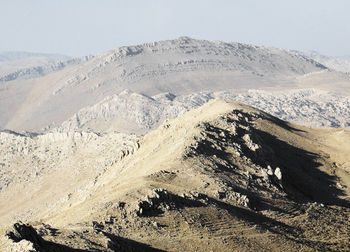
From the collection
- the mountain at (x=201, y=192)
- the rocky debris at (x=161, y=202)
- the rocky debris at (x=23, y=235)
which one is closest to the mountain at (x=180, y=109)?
the mountain at (x=201, y=192)

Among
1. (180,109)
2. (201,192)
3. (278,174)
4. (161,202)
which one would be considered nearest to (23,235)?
(161,202)

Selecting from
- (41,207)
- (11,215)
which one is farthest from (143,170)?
(11,215)

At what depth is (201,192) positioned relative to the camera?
38.3m

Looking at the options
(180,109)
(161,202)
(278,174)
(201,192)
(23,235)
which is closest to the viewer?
(23,235)

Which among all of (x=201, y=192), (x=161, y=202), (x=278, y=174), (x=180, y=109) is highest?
(x=161, y=202)

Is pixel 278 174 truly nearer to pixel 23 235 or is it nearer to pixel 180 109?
pixel 23 235

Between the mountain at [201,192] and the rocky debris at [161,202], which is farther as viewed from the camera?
the rocky debris at [161,202]

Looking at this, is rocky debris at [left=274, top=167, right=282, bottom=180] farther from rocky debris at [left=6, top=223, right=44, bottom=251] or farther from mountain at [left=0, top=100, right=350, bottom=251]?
rocky debris at [left=6, top=223, right=44, bottom=251]

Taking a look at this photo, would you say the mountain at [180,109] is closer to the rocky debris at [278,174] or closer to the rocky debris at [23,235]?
the rocky debris at [278,174]

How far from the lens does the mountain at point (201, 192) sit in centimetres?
3047

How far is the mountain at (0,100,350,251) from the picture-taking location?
3047 cm

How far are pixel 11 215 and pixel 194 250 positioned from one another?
4734 cm

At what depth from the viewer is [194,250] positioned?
98.1 feet

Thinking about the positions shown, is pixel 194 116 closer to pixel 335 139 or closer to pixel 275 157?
pixel 275 157
